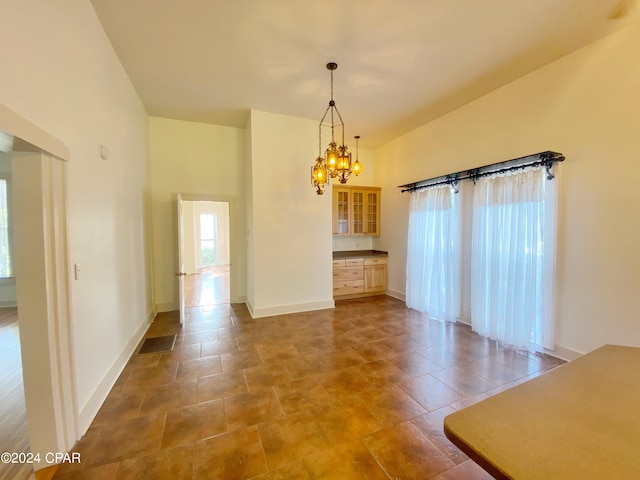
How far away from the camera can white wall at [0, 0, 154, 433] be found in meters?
1.45

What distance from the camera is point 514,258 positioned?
3211 millimetres

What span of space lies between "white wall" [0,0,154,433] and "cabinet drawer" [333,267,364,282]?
10.8 feet

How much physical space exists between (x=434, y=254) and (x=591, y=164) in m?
2.18

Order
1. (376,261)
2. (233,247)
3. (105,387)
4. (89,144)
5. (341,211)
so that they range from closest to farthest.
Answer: (89,144) < (105,387) < (233,247) < (376,261) < (341,211)

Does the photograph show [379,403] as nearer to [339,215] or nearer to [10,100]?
[10,100]

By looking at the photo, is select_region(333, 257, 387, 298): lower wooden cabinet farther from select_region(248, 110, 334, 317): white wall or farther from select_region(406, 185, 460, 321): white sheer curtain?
select_region(406, 185, 460, 321): white sheer curtain

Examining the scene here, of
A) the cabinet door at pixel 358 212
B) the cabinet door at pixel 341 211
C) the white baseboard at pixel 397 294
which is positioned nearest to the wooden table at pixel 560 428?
the white baseboard at pixel 397 294

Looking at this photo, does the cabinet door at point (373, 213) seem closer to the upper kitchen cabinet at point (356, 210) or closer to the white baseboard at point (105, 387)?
the upper kitchen cabinet at point (356, 210)

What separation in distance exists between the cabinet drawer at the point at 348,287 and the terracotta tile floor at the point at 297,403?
4.82ft

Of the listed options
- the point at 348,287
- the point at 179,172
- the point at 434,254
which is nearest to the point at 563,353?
the point at 434,254

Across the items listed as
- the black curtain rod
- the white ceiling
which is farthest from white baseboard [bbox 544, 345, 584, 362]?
the white ceiling

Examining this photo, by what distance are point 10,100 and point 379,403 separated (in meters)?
3.09

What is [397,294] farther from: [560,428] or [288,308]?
[560,428]

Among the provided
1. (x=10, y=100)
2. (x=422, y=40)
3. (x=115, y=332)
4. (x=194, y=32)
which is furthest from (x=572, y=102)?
(x=115, y=332)
